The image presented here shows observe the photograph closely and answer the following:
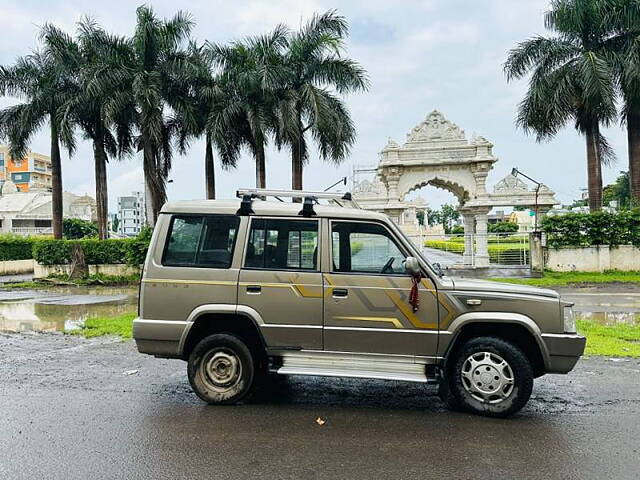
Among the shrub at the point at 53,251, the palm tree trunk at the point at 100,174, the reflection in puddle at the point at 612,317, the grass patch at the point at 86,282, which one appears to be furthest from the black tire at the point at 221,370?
the palm tree trunk at the point at 100,174

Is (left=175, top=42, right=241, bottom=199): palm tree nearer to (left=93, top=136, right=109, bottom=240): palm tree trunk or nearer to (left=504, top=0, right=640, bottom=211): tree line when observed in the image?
(left=93, top=136, right=109, bottom=240): palm tree trunk

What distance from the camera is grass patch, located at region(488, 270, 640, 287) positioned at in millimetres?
18469

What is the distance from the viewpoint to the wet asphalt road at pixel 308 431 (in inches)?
155

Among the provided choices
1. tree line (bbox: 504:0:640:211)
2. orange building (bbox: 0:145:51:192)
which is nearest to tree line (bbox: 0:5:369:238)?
tree line (bbox: 504:0:640:211)

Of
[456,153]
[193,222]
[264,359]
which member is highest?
[456,153]

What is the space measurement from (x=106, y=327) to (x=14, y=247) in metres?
22.9

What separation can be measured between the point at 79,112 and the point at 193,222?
22.0m

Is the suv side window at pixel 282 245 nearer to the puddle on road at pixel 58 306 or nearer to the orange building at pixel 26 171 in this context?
the puddle on road at pixel 58 306

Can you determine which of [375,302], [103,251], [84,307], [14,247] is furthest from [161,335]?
[14,247]

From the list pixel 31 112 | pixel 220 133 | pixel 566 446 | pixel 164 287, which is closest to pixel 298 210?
pixel 164 287

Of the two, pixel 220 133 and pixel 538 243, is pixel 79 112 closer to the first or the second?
pixel 220 133

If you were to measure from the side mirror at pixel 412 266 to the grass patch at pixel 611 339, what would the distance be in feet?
14.4

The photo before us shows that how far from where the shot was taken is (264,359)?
18.5 feet

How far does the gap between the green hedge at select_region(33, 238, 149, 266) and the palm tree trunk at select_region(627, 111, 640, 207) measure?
852 inches
